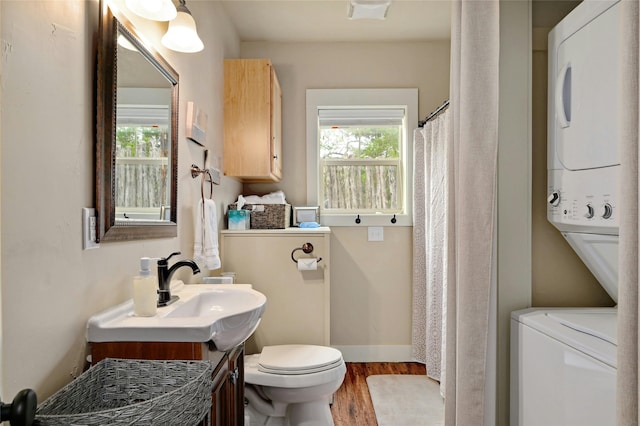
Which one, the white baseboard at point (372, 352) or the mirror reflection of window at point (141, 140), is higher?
the mirror reflection of window at point (141, 140)

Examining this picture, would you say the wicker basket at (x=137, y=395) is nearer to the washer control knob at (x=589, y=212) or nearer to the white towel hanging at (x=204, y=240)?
the white towel hanging at (x=204, y=240)

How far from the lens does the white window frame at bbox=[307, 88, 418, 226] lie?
3355mm

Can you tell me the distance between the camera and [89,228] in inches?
46.8

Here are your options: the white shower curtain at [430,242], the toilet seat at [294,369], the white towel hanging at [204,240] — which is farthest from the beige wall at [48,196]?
the white shower curtain at [430,242]

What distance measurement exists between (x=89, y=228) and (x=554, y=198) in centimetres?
150

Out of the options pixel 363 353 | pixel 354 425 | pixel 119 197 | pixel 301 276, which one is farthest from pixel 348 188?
pixel 119 197

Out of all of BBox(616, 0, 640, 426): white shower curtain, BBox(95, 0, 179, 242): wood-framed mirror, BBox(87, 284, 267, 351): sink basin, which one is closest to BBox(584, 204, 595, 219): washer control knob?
BBox(616, 0, 640, 426): white shower curtain

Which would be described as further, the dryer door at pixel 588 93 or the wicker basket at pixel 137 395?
the dryer door at pixel 588 93

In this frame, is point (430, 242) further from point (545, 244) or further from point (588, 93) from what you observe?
point (588, 93)

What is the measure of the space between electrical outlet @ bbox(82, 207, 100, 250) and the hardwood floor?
1.81 metres

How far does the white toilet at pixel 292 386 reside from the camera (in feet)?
6.79

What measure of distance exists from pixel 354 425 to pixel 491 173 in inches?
67.0

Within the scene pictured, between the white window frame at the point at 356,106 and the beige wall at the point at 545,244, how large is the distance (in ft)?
5.86

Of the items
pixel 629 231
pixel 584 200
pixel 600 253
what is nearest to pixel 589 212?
pixel 584 200
